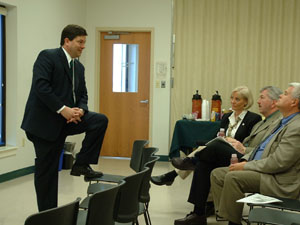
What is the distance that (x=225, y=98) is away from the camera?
679 cm

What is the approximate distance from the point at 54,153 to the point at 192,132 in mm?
3275

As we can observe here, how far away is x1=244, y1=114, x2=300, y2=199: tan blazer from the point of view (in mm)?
2834

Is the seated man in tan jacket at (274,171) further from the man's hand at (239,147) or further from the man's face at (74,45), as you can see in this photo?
the man's face at (74,45)

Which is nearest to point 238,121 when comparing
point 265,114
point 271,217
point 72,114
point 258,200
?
point 265,114

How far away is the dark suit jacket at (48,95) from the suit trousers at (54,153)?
10 cm

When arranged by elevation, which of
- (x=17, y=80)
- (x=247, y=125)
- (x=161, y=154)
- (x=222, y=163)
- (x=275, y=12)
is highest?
(x=275, y=12)

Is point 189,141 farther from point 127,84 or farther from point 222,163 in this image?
point 222,163

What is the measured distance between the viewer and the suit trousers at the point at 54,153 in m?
3.01

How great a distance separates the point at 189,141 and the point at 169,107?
3.68 ft

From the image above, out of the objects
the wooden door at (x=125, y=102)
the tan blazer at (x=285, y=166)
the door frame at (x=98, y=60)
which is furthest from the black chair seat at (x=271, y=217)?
the wooden door at (x=125, y=102)

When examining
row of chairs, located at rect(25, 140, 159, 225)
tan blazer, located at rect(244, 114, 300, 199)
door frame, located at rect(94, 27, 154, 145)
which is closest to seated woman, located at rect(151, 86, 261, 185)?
row of chairs, located at rect(25, 140, 159, 225)

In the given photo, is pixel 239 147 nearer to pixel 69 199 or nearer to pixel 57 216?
pixel 69 199

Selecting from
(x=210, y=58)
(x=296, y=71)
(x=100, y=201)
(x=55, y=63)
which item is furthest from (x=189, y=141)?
(x=100, y=201)

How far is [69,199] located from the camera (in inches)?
173
